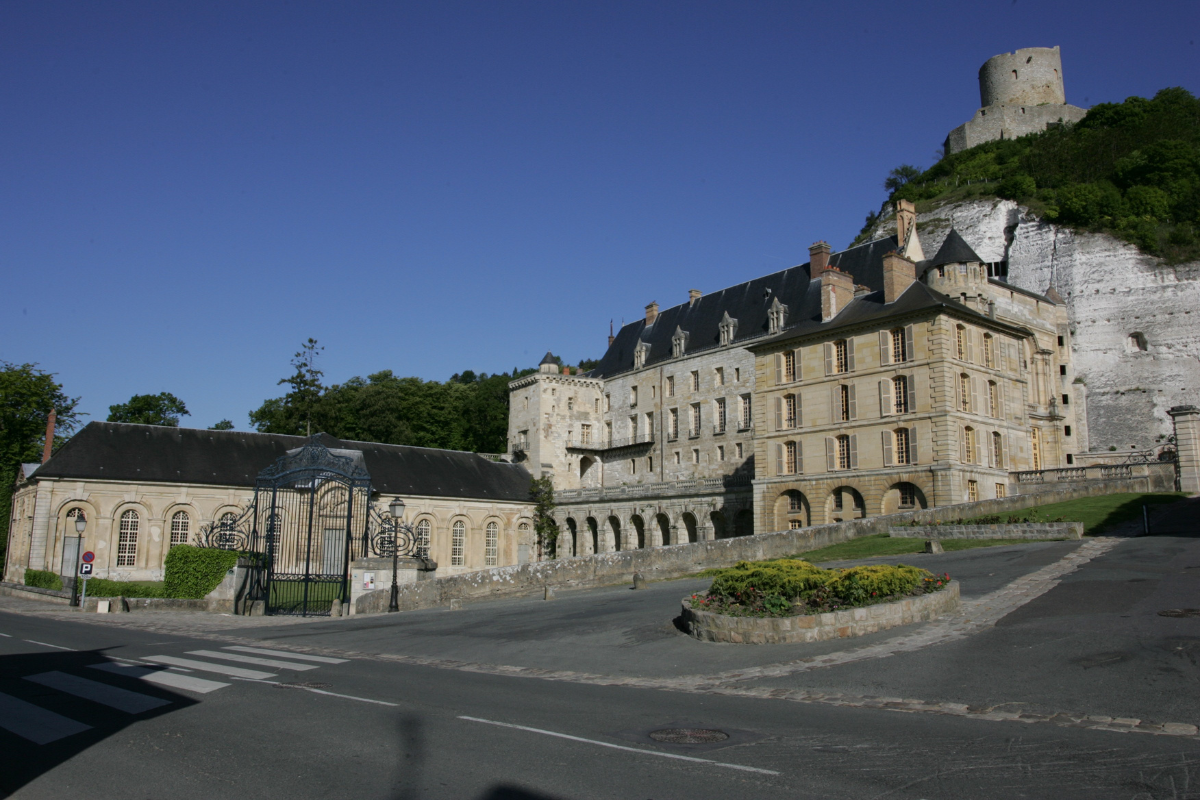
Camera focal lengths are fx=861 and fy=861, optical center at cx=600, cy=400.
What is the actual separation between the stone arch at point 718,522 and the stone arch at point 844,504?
10.8 metres

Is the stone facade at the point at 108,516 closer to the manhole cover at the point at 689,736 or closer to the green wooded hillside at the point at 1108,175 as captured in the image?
the manhole cover at the point at 689,736

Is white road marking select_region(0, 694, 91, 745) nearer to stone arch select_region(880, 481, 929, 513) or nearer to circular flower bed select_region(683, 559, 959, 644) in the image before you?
circular flower bed select_region(683, 559, 959, 644)

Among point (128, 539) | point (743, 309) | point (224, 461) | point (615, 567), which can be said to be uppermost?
point (743, 309)

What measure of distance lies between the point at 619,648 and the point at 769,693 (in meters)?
3.88

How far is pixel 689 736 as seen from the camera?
24.0 feet

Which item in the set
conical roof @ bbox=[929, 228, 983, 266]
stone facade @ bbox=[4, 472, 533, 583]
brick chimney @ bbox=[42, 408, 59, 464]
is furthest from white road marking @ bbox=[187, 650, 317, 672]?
brick chimney @ bbox=[42, 408, 59, 464]

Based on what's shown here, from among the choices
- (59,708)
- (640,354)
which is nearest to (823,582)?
(59,708)

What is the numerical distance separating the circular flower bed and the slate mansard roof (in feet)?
116

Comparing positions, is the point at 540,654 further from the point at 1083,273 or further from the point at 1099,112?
the point at 1099,112

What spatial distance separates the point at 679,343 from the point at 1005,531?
39.2 metres

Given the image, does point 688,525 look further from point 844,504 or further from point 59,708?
point 59,708

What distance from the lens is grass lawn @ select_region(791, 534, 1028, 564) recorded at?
23297mm

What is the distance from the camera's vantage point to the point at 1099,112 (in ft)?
255

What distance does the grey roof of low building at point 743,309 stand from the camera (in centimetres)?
5150
